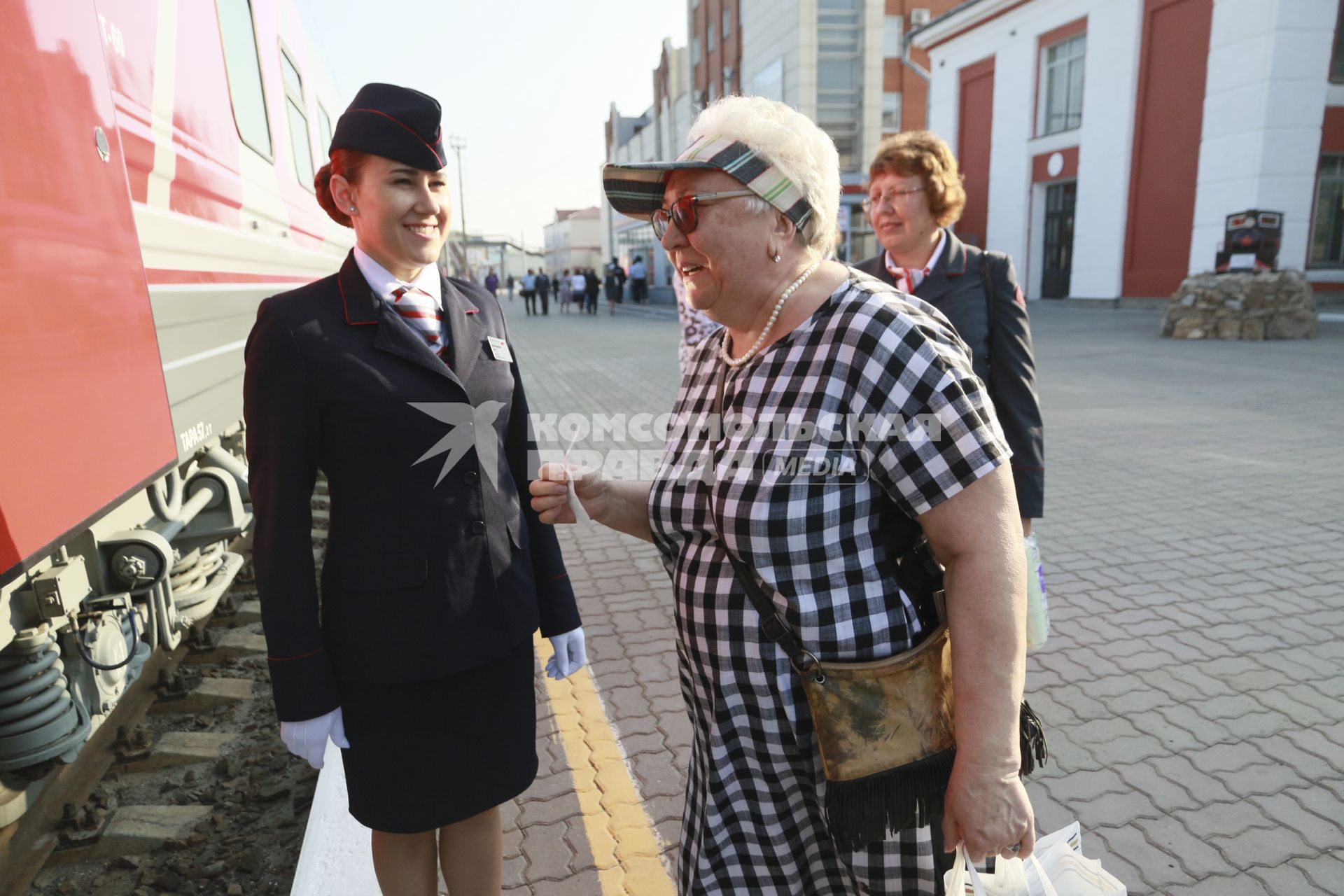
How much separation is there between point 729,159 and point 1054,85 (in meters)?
26.6

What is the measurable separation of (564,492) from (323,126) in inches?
258

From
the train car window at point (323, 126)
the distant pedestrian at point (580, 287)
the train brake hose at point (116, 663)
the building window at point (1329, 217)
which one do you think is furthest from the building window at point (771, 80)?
the train brake hose at point (116, 663)

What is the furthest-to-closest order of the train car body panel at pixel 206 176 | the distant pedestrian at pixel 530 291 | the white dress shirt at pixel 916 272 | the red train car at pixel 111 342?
the distant pedestrian at pixel 530 291, the white dress shirt at pixel 916 272, the train car body panel at pixel 206 176, the red train car at pixel 111 342

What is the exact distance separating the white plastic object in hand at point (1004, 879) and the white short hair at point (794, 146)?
111 centimetres

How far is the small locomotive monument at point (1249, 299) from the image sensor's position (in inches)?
598

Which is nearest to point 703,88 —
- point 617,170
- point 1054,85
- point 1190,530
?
point 1054,85

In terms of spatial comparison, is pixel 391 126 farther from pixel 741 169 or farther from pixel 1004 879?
pixel 1004 879

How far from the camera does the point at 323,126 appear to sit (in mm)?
7219

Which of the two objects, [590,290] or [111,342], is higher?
[111,342]

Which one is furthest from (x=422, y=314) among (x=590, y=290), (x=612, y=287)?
(x=590, y=290)

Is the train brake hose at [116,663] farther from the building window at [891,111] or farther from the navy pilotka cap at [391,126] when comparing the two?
the building window at [891,111]

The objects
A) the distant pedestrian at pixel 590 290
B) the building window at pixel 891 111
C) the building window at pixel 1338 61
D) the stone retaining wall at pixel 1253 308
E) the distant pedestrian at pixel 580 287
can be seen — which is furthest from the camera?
the distant pedestrian at pixel 580 287

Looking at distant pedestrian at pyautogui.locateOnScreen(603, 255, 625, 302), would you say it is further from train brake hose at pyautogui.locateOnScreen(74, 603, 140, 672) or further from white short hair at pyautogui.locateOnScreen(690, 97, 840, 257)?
white short hair at pyautogui.locateOnScreen(690, 97, 840, 257)

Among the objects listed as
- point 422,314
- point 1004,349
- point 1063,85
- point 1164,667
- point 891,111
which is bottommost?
point 1164,667
